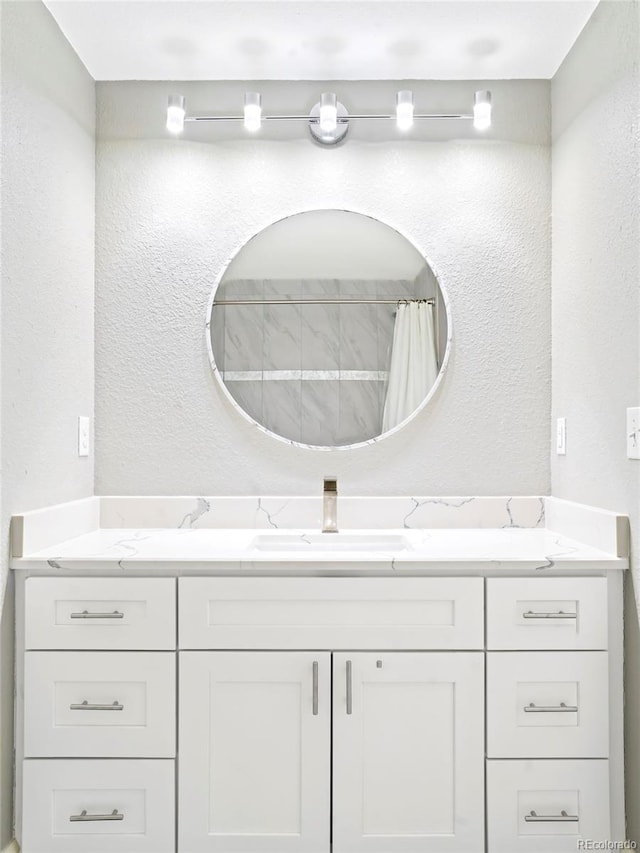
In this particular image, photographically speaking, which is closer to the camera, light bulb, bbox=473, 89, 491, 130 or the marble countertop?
the marble countertop

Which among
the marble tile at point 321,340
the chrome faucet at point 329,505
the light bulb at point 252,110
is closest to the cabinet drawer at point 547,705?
the chrome faucet at point 329,505

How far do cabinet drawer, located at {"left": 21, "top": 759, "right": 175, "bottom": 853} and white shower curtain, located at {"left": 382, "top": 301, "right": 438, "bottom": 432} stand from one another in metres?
1.21

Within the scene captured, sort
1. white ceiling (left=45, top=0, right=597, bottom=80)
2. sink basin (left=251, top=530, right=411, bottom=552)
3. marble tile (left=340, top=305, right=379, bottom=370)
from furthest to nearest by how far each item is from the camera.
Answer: marble tile (left=340, top=305, right=379, bottom=370) < sink basin (left=251, top=530, right=411, bottom=552) < white ceiling (left=45, top=0, right=597, bottom=80)

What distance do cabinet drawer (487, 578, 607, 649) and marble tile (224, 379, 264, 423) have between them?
0.93 metres

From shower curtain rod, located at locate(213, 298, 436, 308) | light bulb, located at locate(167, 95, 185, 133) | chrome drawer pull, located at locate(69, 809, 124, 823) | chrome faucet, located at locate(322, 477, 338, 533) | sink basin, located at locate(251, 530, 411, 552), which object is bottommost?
chrome drawer pull, located at locate(69, 809, 124, 823)

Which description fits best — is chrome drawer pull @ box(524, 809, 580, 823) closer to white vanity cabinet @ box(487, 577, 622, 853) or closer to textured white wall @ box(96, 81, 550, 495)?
white vanity cabinet @ box(487, 577, 622, 853)

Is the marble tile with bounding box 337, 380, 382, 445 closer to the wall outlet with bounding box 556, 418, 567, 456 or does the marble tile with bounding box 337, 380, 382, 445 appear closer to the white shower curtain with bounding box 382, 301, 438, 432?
the white shower curtain with bounding box 382, 301, 438, 432

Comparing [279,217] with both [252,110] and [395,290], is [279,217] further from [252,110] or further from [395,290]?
[395,290]

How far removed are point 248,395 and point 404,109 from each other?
101 cm

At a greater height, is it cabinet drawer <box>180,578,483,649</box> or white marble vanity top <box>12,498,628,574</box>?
white marble vanity top <box>12,498,628,574</box>

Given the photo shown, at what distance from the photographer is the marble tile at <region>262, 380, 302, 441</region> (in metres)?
2.19

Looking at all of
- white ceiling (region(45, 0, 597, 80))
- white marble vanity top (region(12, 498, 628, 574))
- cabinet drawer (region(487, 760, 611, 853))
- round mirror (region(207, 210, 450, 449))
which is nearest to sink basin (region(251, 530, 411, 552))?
white marble vanity top (region(12, 498, 628, 574))

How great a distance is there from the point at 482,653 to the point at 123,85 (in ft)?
6.77

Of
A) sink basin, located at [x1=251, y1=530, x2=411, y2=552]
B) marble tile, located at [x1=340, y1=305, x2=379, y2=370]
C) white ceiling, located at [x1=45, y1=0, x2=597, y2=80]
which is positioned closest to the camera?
white ceiling, located at [x1=45, y1=0, x2=597, y2=80]
